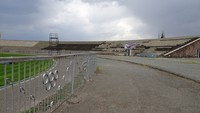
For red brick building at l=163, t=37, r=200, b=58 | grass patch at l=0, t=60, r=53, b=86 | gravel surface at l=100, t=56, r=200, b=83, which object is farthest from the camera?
red brick building at l=163, t=37, r=200, b=58

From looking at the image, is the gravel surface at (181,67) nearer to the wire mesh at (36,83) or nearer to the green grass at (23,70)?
the wire mesh at (36,83)

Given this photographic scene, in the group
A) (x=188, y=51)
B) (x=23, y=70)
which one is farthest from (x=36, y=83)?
(x=188, y=51)

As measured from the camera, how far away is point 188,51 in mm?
46062

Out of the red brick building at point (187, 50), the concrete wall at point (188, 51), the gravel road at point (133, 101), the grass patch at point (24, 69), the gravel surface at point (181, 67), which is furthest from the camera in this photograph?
the concrete wall at point (188, 51)

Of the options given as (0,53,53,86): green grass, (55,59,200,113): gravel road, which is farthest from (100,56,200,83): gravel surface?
(0,53,53,86): green grass

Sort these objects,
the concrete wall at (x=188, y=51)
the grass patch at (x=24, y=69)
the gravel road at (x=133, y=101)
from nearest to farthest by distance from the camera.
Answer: the grass patch at (x=24, y=69) < the gravel road at (x=133, y=101) < the concrete wall at (x=188, y=51)

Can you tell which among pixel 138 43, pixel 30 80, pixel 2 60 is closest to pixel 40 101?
pixel 30 80

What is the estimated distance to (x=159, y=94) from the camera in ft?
27.2

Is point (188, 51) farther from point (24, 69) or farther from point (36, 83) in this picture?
point (24, 69)

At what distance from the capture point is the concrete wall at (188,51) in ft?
148

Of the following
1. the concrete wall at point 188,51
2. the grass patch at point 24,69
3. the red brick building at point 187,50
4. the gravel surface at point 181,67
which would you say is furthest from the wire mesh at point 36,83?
the concrete wall at point 188,51

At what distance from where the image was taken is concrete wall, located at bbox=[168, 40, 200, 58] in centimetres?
4509

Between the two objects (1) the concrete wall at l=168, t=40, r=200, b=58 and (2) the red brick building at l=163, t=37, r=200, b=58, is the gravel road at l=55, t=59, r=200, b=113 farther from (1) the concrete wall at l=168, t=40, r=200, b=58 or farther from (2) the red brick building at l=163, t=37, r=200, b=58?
(1) the concrete wall at l=168, t=40, r=200, b=58

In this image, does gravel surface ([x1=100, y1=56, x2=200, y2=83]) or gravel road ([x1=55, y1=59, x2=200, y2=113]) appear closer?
gravel road ([x1=55, y1=59, x2=200, y2=113])
